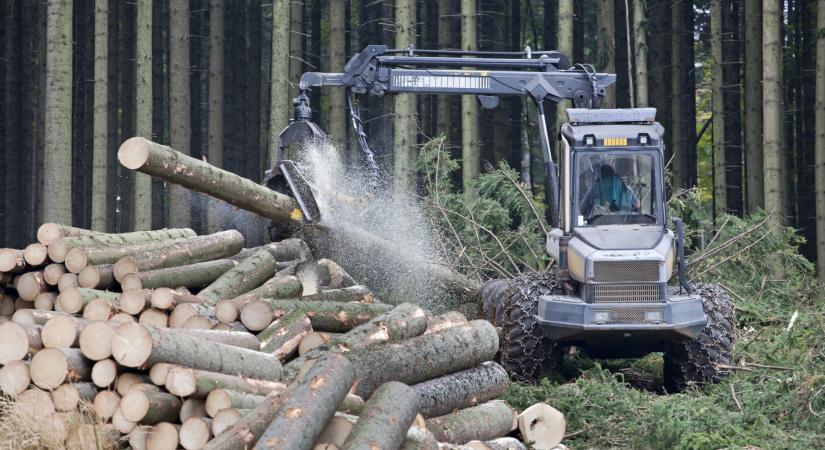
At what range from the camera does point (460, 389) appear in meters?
8.48

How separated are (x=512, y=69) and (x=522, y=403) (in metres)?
4.78

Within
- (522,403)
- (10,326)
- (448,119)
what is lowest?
(522,403)

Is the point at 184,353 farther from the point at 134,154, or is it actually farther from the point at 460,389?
the point at 134,154

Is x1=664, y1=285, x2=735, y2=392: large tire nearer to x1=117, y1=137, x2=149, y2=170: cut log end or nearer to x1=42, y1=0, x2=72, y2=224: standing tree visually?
x1=117, y1=137, x2=149, y2=170: cut log end

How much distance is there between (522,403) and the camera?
33.2ft

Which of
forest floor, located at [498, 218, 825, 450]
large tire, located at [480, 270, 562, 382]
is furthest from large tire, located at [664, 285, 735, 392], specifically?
large tire, located at [480, 270, 562, 382]

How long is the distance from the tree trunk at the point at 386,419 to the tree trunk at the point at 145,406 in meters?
1.23

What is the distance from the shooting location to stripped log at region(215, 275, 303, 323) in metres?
9.10

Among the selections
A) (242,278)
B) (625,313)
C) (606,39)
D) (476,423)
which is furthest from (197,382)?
(606,39)

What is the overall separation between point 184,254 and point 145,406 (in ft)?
13.5

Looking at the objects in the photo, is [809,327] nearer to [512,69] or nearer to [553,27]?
[512,69]

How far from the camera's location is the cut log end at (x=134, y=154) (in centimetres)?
970

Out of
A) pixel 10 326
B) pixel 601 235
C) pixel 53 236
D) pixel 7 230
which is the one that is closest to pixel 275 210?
pixel 53 236

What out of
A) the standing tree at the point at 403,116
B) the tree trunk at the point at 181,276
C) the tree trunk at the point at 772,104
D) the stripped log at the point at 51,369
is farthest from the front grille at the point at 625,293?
the standing tree at the point at 403,116
